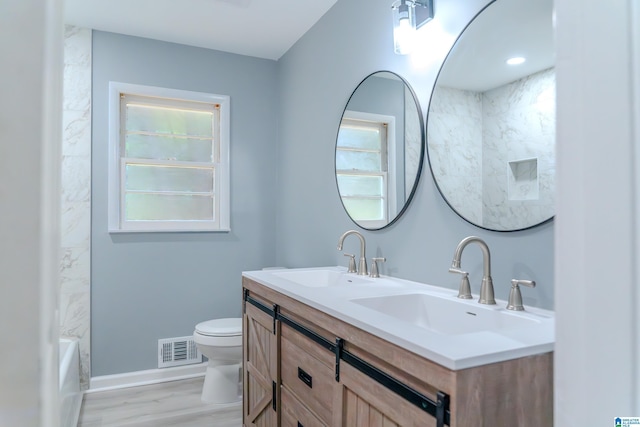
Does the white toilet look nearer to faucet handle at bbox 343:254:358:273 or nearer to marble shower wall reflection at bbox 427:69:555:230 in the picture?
faucet handle at bbox 343:254:358:273

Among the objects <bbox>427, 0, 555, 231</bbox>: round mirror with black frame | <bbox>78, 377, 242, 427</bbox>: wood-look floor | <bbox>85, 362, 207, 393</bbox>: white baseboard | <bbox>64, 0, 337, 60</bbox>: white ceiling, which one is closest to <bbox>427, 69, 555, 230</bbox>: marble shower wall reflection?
<bbox>427, 0, 555, 231</bbox>: round mirror with black frame

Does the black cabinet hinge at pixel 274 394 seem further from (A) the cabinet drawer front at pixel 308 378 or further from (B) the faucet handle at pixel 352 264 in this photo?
(B) the faucet handle at pixel 352 264

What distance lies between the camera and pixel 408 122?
1.88 meters

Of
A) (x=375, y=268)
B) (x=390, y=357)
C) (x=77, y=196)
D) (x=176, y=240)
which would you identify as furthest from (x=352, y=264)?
(x=77, y=196)

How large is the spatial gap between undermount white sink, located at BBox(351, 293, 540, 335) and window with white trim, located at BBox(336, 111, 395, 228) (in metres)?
0.56

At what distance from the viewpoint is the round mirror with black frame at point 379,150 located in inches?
73.7

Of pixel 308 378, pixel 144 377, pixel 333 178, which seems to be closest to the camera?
pixel 308 378

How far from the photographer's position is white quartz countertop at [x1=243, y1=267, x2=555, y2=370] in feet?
2.89

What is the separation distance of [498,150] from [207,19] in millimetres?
2264

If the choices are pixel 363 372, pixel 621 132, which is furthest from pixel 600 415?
pixel 363 372

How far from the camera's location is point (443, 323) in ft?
4.83

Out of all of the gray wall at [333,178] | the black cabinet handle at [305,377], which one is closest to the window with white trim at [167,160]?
the gray wall at [333,178]

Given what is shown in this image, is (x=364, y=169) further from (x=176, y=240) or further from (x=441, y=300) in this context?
(x=176, y=240)

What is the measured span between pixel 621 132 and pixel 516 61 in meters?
1.16
